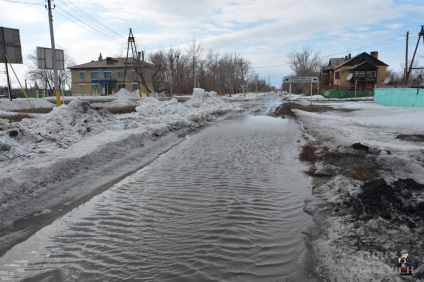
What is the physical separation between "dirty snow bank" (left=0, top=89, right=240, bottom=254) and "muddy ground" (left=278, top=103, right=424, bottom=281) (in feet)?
12.7

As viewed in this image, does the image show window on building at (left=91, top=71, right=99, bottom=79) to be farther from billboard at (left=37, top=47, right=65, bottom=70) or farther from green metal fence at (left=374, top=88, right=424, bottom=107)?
green metal fence at (left=374, top=88, right=424, bottom=107)

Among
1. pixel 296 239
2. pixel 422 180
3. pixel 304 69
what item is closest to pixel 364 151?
pixel 422 180

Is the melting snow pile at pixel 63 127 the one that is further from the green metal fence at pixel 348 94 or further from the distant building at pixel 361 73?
the distant building at pixel 361 73

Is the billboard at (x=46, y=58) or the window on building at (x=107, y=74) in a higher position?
the window on building at (x=107, y=74)

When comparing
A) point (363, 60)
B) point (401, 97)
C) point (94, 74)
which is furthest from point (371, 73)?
point (94, 74)

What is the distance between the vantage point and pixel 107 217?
495cm

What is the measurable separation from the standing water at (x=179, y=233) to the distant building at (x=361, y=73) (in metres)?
71.0

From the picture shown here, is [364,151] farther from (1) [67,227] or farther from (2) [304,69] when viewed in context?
(2) [304,69]

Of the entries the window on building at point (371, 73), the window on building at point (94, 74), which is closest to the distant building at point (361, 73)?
the window on building at point (371, 73)

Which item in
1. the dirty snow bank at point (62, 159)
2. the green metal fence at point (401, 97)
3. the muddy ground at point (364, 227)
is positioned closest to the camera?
the muddy ground at point (364, 227)

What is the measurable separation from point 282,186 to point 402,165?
2814 millimetres

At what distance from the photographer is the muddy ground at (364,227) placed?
3.27 metres

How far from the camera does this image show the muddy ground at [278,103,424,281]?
3267 millimetres

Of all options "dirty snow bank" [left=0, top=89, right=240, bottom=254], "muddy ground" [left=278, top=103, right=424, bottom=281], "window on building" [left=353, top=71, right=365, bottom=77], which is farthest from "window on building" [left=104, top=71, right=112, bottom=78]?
"muddy ground" [left=278, top=103, right=424, bottom=281]
